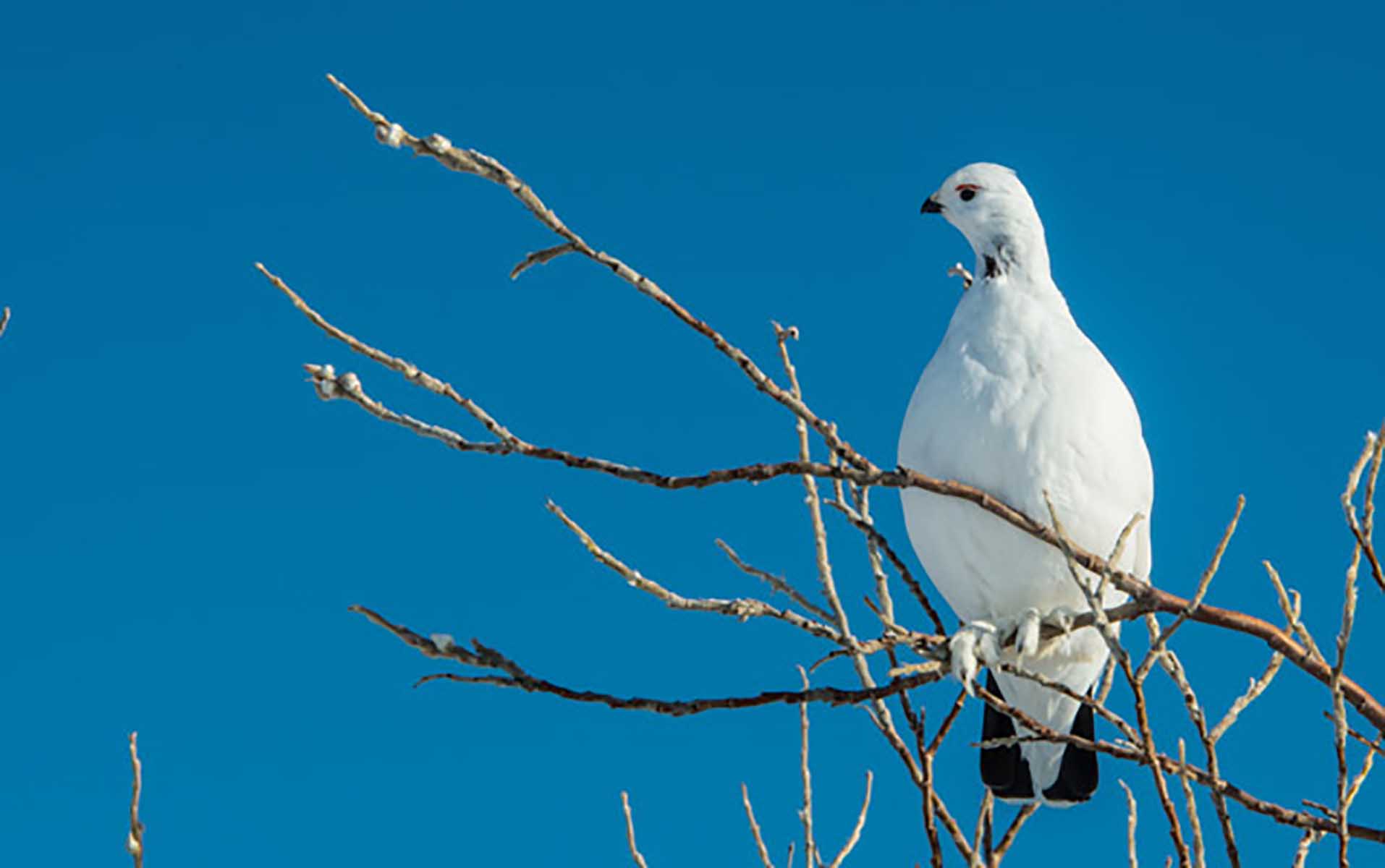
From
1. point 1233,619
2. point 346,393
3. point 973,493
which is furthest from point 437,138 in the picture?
point 1233,619

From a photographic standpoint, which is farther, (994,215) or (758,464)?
(994,215)

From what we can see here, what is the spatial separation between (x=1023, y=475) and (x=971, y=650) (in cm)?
41

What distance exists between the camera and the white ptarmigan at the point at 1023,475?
3.41m

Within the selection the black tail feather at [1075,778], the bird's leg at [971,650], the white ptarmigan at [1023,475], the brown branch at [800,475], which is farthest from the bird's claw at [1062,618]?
the brown branch at [800,475]

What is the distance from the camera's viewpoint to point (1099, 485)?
347 cm

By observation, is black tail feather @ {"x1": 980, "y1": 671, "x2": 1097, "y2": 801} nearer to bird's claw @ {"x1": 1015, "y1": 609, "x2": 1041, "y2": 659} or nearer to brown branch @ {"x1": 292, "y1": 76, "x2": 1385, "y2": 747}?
bird's claw @ {"x1": 1015, "y1": 609, "x2": 1041, "y2": 659}

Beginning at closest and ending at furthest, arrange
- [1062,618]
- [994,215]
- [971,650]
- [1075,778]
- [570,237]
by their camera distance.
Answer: [570,237]
[971,650]
[1062,618]
[1075,778]
[994,215]

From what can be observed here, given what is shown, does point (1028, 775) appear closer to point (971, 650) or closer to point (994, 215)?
point (971, 650)

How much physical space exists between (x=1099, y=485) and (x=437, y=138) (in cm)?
190

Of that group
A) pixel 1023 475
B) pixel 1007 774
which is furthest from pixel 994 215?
pixel 1007 774

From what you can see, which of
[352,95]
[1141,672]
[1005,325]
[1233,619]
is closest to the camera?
[352,95]

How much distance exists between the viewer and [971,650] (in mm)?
3309

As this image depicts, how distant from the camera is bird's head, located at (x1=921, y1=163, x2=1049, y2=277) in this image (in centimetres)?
386

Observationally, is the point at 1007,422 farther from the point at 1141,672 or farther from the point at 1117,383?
the point at 1141,672
